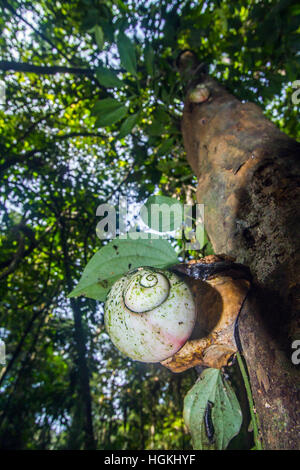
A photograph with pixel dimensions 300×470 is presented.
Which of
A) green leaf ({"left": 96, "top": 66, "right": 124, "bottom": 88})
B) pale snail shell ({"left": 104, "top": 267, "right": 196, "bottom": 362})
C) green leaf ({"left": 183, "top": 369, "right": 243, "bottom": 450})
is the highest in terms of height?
green leaf ({"left": 96, "top": 66, "right": 124, "bottom": 88})

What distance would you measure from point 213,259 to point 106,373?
4.23 metres

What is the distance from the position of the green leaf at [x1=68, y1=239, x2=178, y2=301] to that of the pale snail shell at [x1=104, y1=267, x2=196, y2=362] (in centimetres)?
10

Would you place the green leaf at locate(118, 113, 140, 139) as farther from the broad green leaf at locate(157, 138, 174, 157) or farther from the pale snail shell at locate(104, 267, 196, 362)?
the pale snail shell at locate(104, 267, 196, 362)

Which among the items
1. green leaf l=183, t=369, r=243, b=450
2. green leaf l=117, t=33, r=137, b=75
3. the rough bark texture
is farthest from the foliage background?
green leaf l=183, t=369, r=243, b=450

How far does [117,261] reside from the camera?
1.95 ft

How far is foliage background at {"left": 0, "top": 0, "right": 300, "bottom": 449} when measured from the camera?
156 cm

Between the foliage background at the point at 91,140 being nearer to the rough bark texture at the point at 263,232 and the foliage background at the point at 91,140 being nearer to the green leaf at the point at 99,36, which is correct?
the green leaf at the point at 99,36

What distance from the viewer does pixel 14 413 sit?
364cm

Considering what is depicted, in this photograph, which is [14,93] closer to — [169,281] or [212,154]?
[212,154]

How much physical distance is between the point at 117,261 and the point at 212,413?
437 mm

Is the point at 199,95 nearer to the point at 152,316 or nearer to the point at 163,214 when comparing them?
the point at 163,214

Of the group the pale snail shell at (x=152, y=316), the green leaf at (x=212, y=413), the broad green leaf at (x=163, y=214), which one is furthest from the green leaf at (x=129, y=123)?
the green leaf at (x=212, y=413)

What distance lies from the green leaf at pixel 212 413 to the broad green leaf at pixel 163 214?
39cm
